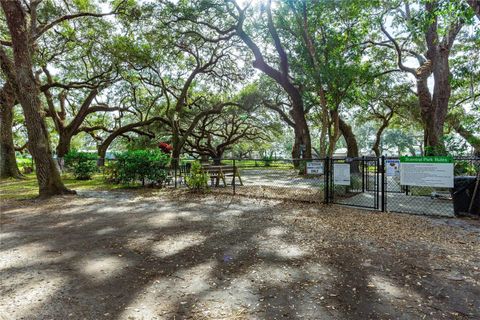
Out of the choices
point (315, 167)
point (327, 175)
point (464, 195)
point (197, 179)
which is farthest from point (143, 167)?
point (464, 195)

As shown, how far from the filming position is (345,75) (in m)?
10.5

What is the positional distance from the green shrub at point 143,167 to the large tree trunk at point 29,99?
8.08 feet

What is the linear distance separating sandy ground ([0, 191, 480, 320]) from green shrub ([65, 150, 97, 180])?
8943mm

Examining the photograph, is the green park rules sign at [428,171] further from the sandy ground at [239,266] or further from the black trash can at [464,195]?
the sandy ground at [239,266]

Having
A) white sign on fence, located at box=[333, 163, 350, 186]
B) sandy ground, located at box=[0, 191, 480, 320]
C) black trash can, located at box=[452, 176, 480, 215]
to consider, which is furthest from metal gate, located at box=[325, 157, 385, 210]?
black trash can, located at box=[452, 176, 480, 215]

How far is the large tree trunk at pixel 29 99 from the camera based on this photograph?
8656mm

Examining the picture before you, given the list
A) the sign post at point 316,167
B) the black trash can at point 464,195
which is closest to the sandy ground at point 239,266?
the black trash can at point 464,195

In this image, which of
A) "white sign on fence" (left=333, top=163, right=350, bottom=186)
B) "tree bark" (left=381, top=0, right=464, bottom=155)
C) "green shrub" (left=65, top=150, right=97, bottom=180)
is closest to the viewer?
"white sign on fence" (left=333, top=163, right=350, bottom=186)

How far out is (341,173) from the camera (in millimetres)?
7758

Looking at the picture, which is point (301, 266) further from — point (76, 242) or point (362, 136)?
point (362, 136)

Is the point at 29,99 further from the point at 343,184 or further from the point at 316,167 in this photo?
the point at 343,184

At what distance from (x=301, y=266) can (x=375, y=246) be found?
4.87 feet

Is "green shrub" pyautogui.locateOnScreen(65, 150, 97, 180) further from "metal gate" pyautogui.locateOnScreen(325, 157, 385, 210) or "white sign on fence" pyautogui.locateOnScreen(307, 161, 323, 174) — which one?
"metal gate" pyautogui.locateOnScreen(325, 157, 385, 210)

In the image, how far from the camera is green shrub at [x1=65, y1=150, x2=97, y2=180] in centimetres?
1500
